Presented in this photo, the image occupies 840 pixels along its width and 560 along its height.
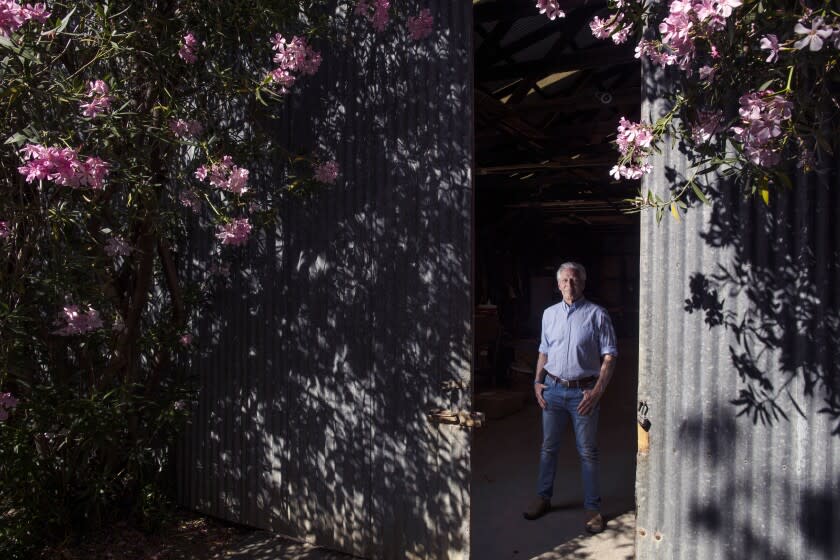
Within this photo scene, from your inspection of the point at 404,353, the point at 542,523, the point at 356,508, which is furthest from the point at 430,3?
the point at 542,523

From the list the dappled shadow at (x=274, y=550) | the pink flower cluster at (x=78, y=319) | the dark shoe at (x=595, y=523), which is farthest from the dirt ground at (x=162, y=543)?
the dark shoe at (x=595, y=523)

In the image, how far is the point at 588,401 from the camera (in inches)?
182

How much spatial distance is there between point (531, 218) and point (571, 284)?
40.9 ft

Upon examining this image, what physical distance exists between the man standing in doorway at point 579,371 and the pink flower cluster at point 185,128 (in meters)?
2.65

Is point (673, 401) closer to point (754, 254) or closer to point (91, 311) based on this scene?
point (754, 254)

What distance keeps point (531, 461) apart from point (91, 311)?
4378 mm

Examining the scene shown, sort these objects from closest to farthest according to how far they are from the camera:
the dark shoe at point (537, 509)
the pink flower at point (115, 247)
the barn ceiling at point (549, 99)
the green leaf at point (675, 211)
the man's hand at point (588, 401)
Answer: the green leaf at point (675, 211)
the pink flower at point (115, 247)
the man's hand at point (588, 401)
the dark shoe at point (537, 509)
the barn ceiling at point (549, 99)

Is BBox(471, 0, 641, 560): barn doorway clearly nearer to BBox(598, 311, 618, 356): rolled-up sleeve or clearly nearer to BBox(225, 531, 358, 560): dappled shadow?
BBox(225, 531, 358, 560): dappled shadow

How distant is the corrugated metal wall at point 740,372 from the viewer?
9.14ft

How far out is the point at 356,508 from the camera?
14.3ft

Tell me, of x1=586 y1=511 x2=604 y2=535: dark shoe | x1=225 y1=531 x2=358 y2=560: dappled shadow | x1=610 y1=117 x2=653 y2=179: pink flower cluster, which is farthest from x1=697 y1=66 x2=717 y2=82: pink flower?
x1=225 y1=531 x2=358 y2=560: dappled shadow

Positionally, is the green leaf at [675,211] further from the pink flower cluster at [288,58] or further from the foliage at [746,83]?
the pink flower cluster at [288,58]

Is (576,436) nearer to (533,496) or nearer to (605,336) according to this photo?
(605,336)

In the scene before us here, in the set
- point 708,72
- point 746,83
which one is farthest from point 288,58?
point 746,83
